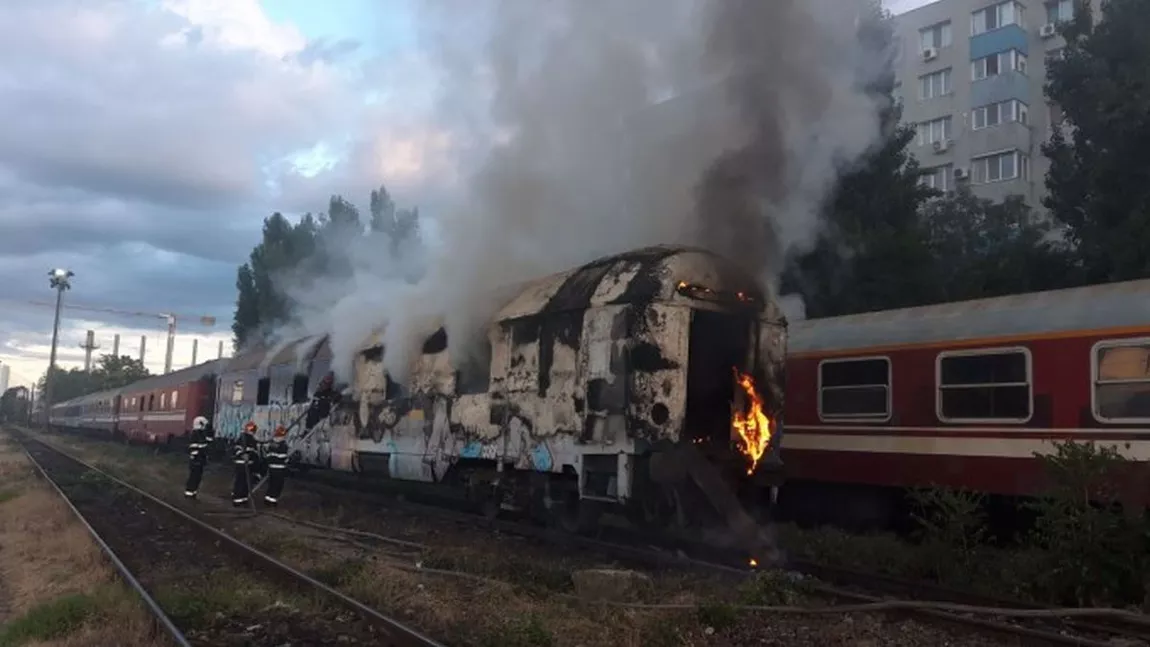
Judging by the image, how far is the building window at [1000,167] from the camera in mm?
36344

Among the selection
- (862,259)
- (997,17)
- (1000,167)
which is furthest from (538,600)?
(997,17)

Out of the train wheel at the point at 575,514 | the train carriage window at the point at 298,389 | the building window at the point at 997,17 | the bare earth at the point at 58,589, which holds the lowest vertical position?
the bare earth at the point at 58,589

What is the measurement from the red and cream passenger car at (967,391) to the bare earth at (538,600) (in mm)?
3645

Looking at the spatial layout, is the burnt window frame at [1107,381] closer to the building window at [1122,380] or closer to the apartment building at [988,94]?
the building window at [1122,380]

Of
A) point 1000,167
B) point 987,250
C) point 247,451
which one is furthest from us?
point 1000,167

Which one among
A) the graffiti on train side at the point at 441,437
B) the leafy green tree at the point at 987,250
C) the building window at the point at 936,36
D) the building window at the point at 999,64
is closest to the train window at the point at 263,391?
the graffiti on train side at the point at 441,437

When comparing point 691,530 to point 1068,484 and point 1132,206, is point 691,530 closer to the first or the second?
point 1068,484

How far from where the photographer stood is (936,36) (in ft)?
132

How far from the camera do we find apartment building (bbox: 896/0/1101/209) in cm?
3672

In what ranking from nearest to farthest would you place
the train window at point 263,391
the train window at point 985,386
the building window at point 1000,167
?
1. the train window at point 985,386
2. the train window at point 263,391
3. the building window at point 1000,167

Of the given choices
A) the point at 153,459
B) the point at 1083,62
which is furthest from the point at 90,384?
the point at 1083,62

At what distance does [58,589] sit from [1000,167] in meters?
36.6

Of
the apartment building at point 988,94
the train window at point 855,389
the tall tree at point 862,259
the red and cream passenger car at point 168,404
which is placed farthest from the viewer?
the apartment building at point 988,94

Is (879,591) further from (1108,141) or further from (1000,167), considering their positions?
(1000,167)
